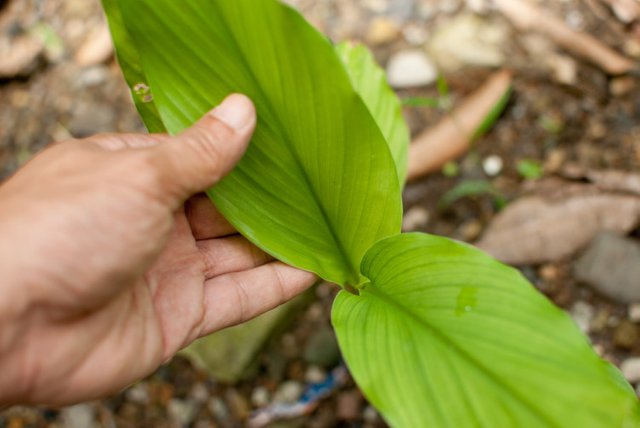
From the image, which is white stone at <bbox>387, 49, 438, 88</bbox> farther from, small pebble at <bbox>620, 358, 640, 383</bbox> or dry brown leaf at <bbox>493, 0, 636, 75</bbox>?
small pebble at <bbox>620, 358, 640, 383</bbox>

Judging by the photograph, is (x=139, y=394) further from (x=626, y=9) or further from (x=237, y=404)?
(x=626, y=9)

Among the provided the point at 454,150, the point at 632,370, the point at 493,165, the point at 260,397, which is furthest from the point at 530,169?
the point at 260,397

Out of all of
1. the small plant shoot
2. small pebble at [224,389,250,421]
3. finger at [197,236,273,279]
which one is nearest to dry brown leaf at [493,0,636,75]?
the small plant shoot

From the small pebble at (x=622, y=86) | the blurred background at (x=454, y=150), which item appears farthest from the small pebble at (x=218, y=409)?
the small pebble at (x=622, y=86)

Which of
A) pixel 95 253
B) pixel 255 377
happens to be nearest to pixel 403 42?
pixel 255 377

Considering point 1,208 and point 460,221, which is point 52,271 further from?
point 460,221

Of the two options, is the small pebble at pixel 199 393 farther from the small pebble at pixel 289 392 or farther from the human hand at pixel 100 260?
the human hand at pixel 100 260

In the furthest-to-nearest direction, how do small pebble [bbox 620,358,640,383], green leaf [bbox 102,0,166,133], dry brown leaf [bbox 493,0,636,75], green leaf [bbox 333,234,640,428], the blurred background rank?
dry brown leaf [bbox 493,0,636,75] → the blurred background → small pebble [bbox 620,358,640,383] → green leaf [bbox 102,0,166,133] → green leaf [bbox 333,234,640,428]
